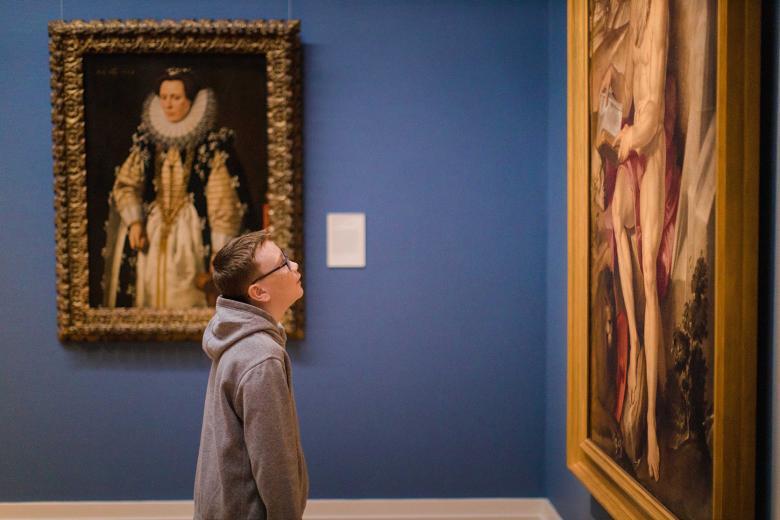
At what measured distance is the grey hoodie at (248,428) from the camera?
1.73 metres

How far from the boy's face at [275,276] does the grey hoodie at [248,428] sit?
0.07 m

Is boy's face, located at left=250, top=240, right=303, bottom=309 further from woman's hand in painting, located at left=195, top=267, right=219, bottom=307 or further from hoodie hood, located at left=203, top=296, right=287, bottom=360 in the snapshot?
woman's hand in painting, located at left=195, top=267, right=219, bottom=307

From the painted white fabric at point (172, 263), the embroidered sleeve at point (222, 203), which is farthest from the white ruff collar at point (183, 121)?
the painted white fabric at point (172, 263)

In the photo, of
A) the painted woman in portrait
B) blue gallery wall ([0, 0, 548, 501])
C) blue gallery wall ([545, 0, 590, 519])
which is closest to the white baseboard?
blue gallery wall ([0, 0, 548, 501])

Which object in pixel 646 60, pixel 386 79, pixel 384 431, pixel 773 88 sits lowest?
pixel 384 431

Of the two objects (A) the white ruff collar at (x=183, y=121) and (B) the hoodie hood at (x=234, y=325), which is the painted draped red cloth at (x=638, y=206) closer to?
(B) the hoodie hood at (x=234, y=325)

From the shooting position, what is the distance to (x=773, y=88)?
153 cm

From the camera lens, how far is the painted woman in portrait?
3.44 meters

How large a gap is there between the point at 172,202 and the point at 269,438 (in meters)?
2.05

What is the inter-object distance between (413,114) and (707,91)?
2009 mm

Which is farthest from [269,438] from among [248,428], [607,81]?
[607,81]

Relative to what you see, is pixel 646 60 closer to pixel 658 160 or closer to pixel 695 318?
pixel 658 160

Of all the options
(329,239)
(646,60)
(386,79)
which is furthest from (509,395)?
(646,60)

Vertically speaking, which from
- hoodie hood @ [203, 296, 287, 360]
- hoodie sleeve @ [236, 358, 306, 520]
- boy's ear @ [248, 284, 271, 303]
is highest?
boy's ear @ [248, 284, 271, 303]
